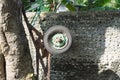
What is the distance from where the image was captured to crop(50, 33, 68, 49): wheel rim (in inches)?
214

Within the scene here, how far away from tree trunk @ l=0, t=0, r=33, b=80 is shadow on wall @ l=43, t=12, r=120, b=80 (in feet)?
3.16

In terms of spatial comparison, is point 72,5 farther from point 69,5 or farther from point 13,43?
point 13,43

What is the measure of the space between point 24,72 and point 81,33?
3.80ft

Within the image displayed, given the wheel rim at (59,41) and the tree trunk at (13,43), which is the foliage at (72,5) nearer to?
the wheel rim at (59,41)

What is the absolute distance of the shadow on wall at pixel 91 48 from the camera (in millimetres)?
5684

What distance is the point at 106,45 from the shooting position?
225 inches

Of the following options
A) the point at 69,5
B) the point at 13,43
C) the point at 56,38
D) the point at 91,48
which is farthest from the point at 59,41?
the point at 69,5

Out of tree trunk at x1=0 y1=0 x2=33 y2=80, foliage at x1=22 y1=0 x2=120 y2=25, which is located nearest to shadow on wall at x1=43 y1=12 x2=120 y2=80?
foliage at x1=22 y1=0 x2=120 y2=25

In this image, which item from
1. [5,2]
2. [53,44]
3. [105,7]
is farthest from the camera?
[105,7]

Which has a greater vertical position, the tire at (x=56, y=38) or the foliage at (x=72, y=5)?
the foliage at (x=72, y=5)

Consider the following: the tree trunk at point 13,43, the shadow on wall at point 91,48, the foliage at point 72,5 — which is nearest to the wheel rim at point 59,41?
the shadow on wall at point 91,48

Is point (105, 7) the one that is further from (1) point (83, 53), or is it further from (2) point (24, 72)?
(2) point (24, 72)

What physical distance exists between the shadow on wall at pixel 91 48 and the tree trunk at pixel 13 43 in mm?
962

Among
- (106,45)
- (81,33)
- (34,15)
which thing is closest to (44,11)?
(34,15)
